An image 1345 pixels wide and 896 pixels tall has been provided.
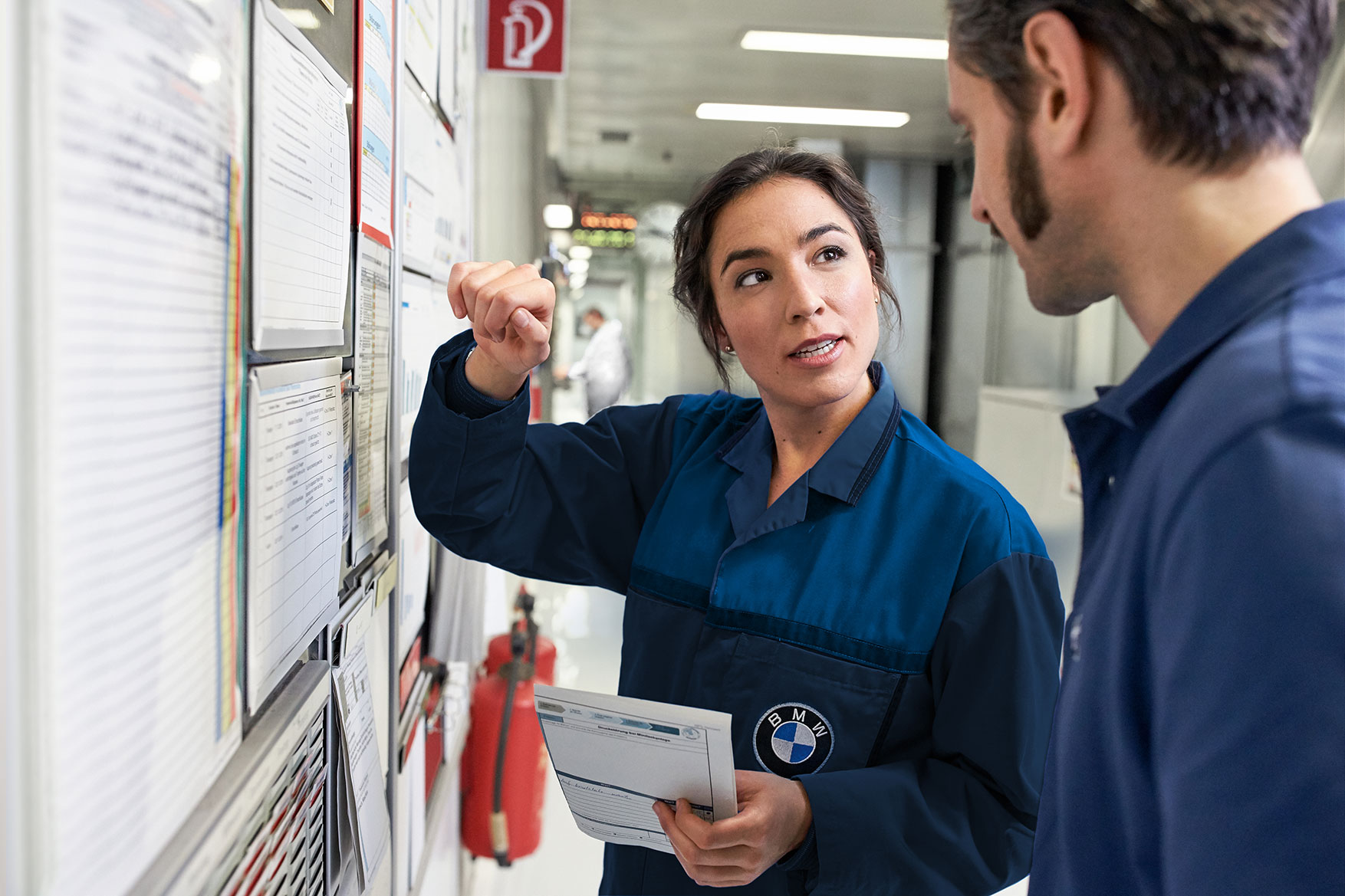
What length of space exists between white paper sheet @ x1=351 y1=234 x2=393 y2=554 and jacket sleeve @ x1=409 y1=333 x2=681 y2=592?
0.09 metres

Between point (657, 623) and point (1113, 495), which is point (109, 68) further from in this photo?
point (657, 623)

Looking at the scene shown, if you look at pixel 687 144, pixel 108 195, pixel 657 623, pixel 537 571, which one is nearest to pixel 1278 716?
pixel 108 195

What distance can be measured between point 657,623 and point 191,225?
2.70 feet

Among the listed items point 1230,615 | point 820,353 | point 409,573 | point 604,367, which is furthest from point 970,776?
point 604,367

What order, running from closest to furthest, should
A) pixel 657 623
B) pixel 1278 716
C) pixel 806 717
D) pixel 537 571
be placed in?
pixel 1278 716
pixel 806 717
pixel 657 623
pixel 537 571

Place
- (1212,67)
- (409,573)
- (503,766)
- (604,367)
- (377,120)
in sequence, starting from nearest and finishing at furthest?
(1212,67)
(377,120)
(409,573)
(503,766)
(604,367)

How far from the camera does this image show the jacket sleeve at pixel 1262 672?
463 mm

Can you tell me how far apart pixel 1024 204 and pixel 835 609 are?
60cm

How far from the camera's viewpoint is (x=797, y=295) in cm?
125

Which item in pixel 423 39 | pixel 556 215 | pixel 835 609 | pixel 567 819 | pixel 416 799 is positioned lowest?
pixel 567 819

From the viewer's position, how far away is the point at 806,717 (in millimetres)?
1168

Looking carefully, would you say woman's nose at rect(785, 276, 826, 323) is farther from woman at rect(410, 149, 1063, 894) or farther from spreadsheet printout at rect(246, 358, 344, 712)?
spreadsheet printout at rect(246, 358, 344, 712)

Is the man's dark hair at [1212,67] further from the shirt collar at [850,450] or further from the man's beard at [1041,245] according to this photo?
the shirt collar at [850,450]

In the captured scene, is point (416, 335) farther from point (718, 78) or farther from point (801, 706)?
point (718, 78)
